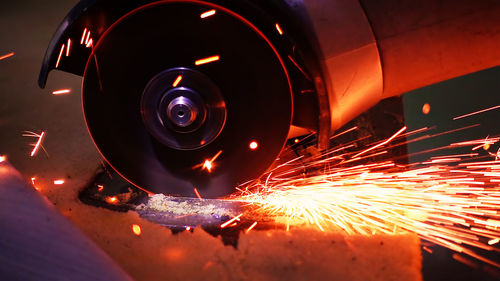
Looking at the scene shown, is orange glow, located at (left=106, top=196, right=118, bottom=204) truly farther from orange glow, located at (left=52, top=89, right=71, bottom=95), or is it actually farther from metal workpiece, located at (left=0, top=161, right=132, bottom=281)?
orange glow, located at (left=52, top=89, right=71, bottom=95)

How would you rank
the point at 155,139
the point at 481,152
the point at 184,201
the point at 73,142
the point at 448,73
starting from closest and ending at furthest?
1. the point at 448,73
2. the point at 155,139
3. the point at 184,201
4. the point at 481,152
5. the point at 73,142

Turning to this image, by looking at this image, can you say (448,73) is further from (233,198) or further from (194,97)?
(233,198)

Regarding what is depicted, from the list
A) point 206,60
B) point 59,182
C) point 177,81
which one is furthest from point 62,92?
point 206,60

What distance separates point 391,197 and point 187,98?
1.24m

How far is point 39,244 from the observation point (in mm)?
1489

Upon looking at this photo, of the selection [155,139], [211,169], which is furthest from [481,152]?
[155,139]

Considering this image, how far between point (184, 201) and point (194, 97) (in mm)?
754

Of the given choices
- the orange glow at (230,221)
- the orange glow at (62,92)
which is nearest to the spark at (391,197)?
the orange glow at (230,221)

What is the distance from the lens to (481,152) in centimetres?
254

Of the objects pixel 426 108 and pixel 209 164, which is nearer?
pixel 209 164

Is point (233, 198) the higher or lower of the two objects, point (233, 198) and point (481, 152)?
the lower

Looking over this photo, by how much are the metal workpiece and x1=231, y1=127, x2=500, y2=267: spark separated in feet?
2.43

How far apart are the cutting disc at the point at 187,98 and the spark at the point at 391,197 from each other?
0.80 ft

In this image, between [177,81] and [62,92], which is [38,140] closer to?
[62,92]
